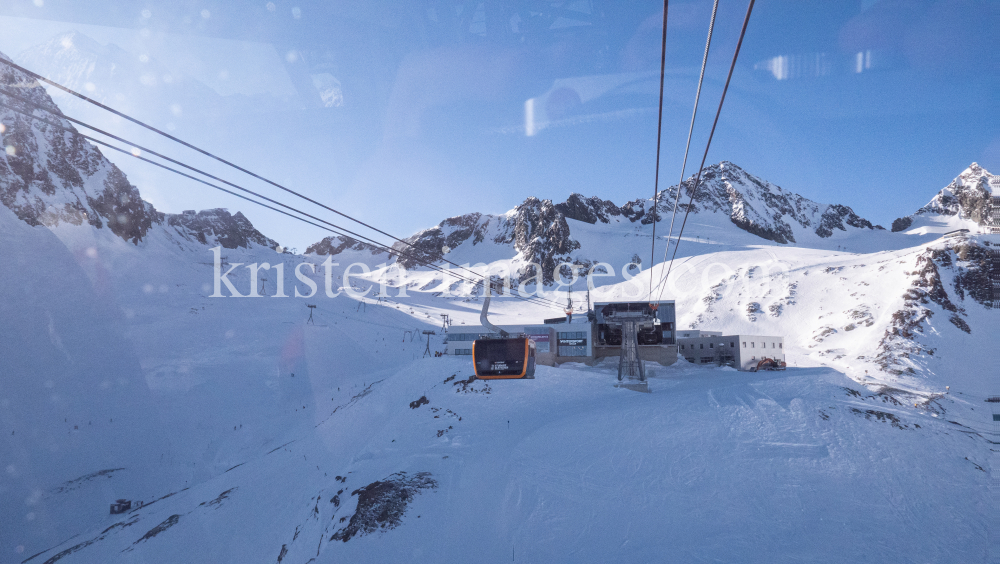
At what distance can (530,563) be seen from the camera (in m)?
12.5

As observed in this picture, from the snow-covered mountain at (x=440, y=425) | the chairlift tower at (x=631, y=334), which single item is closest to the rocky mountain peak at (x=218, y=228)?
the snow-covered mountain at (x=440, y=425)

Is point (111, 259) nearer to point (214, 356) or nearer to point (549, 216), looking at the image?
point (214, 356)

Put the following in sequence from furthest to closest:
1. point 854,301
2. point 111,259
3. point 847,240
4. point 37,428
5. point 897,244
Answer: point 847,240 < point 897,244 < point 111,259 < point 854,301 < point 37,428

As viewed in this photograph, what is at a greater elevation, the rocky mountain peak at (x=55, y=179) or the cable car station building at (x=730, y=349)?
the rocky mountain peak at (x=55, y=179)

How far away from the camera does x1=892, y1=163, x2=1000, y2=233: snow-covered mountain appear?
129m

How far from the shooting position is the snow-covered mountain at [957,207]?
128625 mm

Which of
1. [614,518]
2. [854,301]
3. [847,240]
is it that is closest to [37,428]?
[614,518]

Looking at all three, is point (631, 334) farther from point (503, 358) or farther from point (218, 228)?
point (218, 228)

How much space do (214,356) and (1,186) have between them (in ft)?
161

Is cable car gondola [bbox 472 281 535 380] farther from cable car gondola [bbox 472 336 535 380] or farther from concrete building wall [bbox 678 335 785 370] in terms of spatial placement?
concrete building wall [bbox 678 335 785 370]

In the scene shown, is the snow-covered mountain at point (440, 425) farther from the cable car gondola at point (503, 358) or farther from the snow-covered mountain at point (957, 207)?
the snow-covered mountain at point (957, 207)

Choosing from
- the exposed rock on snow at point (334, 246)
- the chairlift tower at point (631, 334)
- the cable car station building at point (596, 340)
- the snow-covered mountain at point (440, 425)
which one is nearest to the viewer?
the snow-covered mountain at point (440, 425)

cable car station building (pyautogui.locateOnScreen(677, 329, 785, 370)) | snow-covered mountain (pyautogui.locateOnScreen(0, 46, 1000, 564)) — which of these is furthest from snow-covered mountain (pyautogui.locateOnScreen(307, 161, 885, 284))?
cable car station building (pyautogui.locateOnScreen(677, 329, 785, 370))

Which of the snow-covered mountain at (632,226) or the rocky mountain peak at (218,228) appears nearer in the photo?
the snow-covered mountain at (632,226)
